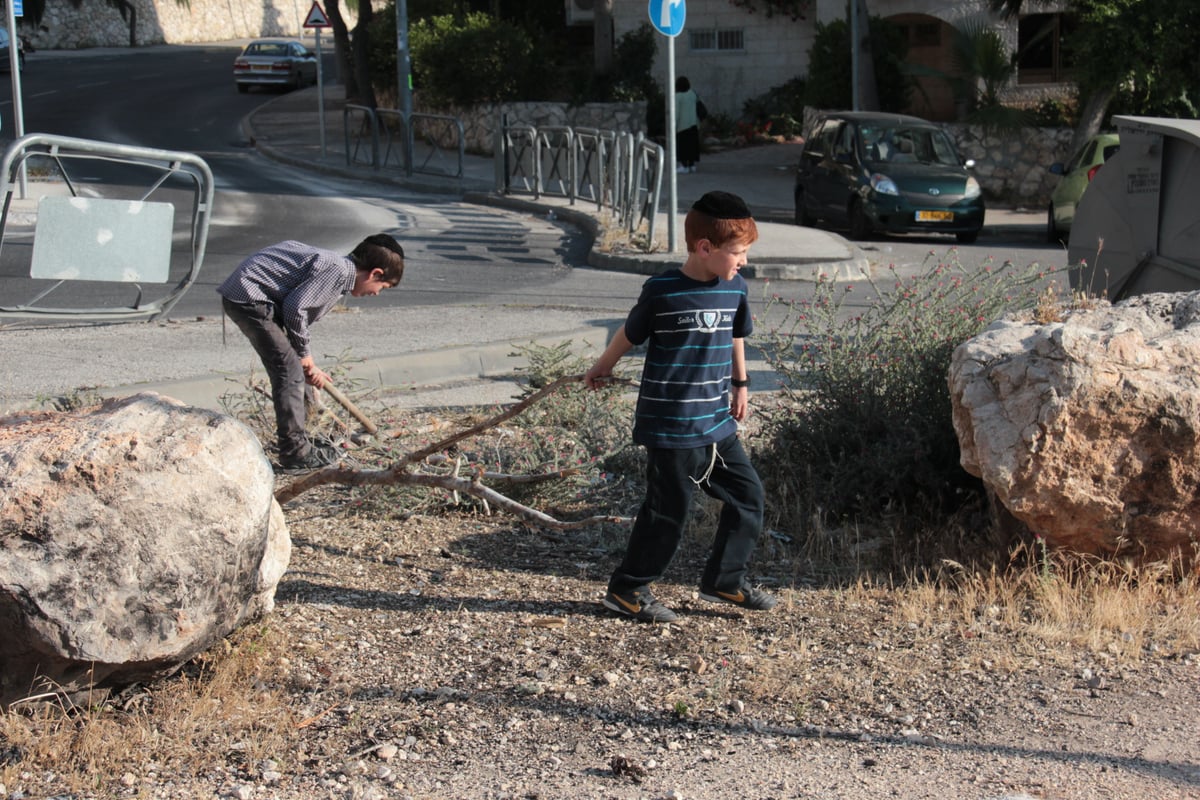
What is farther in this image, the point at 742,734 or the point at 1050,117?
the point at 1050,117

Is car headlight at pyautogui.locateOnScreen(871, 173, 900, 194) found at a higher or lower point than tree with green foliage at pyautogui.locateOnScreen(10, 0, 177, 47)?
lower

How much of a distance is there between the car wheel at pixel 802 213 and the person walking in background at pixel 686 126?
4.63 m

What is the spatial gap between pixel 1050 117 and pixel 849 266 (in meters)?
10.3

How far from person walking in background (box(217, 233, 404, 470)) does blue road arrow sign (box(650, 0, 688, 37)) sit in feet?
24.7

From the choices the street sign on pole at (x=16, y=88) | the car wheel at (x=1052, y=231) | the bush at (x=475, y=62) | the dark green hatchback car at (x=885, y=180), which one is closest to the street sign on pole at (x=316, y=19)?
the bush at (x=475, y=62)

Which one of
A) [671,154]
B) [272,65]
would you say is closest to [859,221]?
[671,154]

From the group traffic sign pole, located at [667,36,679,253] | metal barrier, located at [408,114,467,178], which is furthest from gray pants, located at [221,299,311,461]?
metal barrier, located at [408,114,467,178]

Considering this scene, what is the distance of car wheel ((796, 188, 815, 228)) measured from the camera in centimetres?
1733

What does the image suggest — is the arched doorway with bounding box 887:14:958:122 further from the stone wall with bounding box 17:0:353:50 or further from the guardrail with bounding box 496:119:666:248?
the stone wall with bounding box 17:0:353:50

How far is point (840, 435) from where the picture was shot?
5305mm

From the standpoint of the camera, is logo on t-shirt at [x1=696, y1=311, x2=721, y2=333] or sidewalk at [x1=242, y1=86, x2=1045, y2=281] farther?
sidewalk at [x1=242, y1=86, x2=1045, y2=281]

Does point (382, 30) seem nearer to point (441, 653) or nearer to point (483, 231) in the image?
point (483, 231)

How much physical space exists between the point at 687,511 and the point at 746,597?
38 cm

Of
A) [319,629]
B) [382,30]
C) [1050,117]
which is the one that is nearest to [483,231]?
[1050,117]
